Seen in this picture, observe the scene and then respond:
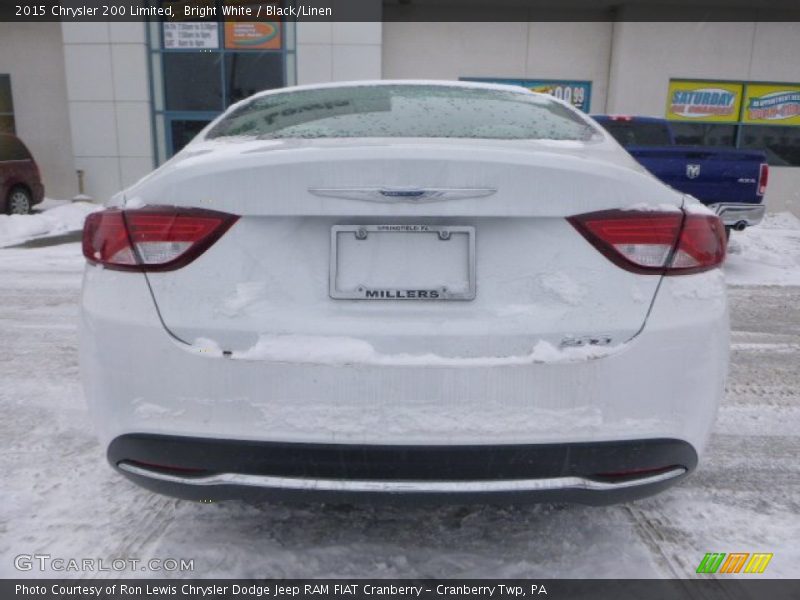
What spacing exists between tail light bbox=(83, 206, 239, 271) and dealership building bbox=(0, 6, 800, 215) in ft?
43.1

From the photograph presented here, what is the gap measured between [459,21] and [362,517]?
46.5 feet

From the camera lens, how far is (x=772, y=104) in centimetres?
1521

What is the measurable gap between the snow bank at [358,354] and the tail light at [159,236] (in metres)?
0.30

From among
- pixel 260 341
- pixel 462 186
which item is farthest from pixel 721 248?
pixel 260 341

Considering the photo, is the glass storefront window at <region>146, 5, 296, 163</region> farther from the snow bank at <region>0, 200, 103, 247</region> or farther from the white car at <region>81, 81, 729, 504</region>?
the white car at <region>81, 81, 729, 504</region>

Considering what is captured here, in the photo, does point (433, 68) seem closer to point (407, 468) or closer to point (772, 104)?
point (772, 104)

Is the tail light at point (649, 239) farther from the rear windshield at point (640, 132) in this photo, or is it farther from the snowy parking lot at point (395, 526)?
the rear windshield at point (640, 132)

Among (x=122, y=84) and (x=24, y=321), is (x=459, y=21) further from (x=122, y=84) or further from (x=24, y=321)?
(x=24, y=321)

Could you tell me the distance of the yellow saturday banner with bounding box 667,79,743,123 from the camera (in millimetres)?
14969

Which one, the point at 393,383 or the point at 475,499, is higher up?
the point at 393,383

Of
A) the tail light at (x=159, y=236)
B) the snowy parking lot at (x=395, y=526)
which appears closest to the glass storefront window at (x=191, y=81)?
the snowy parking lot at (x=395, y=526)

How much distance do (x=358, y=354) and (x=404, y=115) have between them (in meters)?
1.15

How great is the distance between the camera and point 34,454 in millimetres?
3027

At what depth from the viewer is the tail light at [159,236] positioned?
186cm
